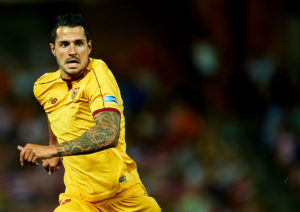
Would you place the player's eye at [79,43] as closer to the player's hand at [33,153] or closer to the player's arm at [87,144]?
the player's arm at [87,144]

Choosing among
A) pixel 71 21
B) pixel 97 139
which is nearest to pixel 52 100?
pixel 71 21

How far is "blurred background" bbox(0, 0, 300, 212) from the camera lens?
1023 cm

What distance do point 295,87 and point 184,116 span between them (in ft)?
6.91

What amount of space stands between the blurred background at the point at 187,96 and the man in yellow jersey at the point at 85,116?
4609 millimetres

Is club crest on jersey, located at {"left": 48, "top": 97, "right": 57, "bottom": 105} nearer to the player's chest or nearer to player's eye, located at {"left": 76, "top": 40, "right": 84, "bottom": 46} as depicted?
the player's chest

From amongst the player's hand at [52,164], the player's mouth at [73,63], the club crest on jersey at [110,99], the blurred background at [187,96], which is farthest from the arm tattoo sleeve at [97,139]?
the blurred background at [187,96]

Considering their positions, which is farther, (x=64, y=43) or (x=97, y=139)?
(x=64, y=43)

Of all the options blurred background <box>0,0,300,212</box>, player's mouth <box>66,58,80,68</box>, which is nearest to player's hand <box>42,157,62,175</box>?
player's mouth <box>66,58,80,68</box>

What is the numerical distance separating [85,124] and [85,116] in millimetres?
69

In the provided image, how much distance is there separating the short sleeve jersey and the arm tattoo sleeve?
21 centimetres

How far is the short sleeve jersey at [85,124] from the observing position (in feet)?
16.4

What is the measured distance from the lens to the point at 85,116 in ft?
16.7

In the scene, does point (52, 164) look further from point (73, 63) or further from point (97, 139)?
point (97, 139)

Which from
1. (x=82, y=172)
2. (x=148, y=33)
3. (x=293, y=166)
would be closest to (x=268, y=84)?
(x=293, y=166)
